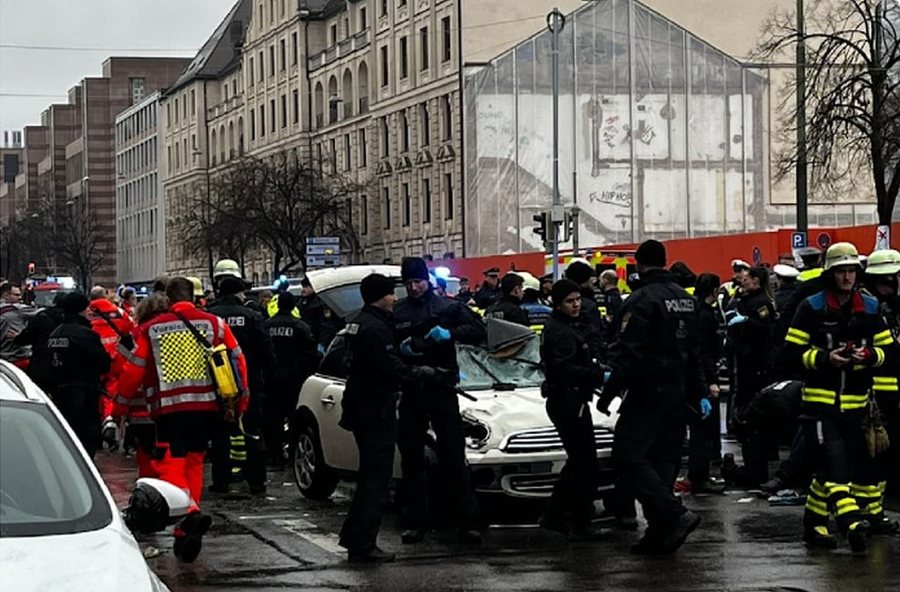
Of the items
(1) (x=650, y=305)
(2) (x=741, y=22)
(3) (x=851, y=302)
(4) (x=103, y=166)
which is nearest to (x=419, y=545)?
(1) (x=650, y=305)

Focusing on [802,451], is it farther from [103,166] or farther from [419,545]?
[103,166]

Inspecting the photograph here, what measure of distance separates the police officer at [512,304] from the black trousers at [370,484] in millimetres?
5311

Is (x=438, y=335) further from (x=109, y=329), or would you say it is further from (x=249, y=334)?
(x=109, y=329)

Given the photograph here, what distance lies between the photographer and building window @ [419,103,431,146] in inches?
2761

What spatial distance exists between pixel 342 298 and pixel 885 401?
798cm

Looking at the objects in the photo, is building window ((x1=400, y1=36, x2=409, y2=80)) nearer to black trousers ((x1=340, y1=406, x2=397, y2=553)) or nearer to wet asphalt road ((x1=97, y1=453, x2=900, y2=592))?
wet asphalt road ((x1=97, y1=453, x2=900, y2=592))

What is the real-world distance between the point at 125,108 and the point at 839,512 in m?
140

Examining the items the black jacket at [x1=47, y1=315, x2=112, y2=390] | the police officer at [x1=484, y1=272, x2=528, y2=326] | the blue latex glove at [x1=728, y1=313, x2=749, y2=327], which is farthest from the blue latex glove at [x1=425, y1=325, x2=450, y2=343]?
the police officer at [x1=484, y1=272, x2=528, y2=326]

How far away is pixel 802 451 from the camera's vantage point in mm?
12734

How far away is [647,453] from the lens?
37.3ft

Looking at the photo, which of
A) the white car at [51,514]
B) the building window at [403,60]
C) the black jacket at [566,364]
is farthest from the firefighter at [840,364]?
the building window at [403,60]

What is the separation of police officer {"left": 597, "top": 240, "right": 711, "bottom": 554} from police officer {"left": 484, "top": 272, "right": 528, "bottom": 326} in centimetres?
525

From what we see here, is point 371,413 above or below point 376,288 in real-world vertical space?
below

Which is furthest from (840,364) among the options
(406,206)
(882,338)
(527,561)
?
(406,206)
